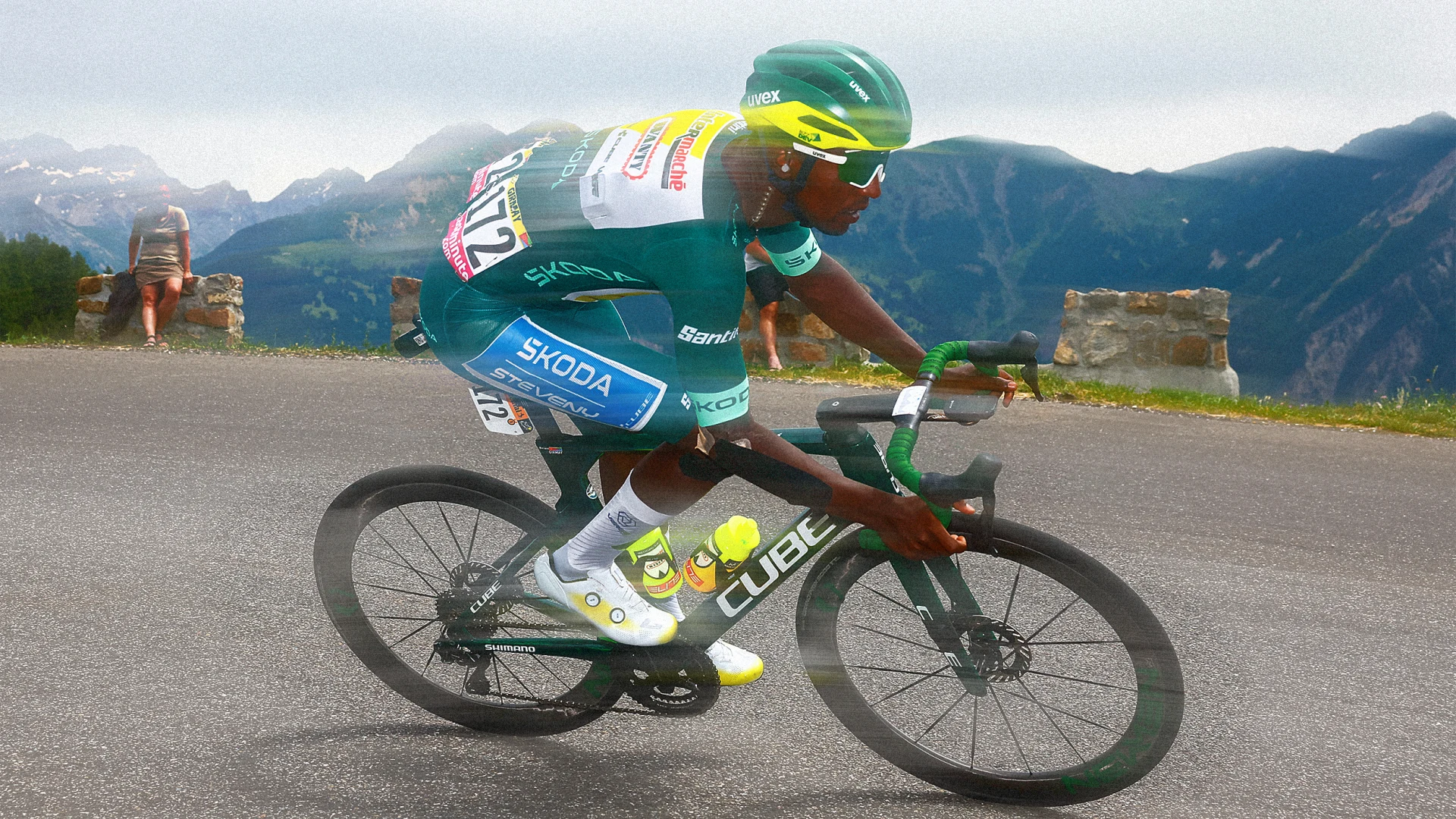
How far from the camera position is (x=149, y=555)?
452 centimetres

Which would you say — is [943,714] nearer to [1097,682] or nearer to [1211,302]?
[1097,682]

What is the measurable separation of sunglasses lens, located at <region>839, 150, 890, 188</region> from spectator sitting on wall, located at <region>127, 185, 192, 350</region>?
35.1 feet

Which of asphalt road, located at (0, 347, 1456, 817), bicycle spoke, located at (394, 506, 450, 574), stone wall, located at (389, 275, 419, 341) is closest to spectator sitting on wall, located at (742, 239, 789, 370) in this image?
bicycle spoke, located at (394, 506, 450, 574)

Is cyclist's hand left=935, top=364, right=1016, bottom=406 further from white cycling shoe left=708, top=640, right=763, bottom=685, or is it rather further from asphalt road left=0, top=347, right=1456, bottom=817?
asphalt road left=0, top=347, right=1456, bottom=817

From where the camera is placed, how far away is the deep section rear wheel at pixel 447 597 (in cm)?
303

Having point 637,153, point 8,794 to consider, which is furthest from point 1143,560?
point 8,794

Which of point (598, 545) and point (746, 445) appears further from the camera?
point (598, 545)

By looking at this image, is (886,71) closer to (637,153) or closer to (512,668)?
(637,153)

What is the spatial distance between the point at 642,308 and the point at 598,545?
619 mm

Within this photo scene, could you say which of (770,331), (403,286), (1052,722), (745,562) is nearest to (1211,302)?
(770,331)

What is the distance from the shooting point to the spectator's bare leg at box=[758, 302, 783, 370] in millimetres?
10227

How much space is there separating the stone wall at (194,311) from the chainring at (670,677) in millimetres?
9766

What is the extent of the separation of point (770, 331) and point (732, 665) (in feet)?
24.8

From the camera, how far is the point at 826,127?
7.48 feet
